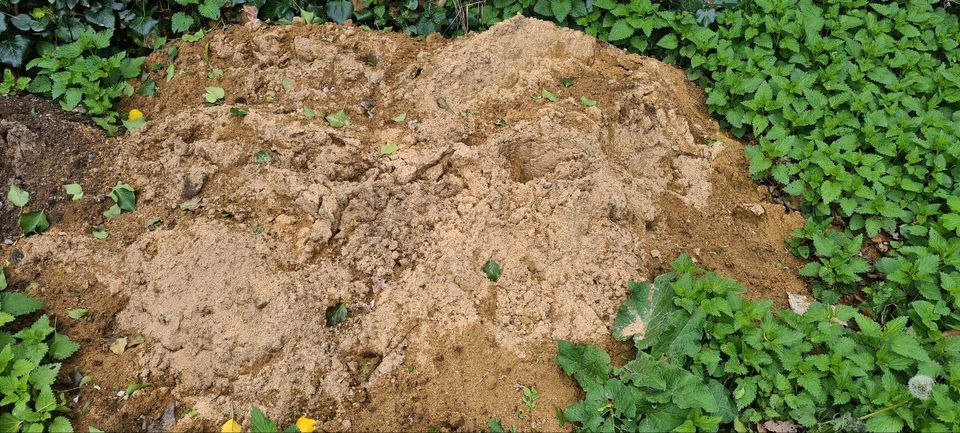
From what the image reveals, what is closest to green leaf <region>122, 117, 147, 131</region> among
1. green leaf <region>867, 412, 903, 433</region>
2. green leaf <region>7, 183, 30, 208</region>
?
green leaf <region>7, 183, 30, 208</region>

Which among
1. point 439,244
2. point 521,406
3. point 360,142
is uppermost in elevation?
point 360,142

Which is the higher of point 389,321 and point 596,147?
point 596,147

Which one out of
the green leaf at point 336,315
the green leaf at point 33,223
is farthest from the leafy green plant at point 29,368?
the green leaf at point 336,315

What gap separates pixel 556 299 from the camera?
3.28m

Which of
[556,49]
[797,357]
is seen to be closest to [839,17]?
[556,49]

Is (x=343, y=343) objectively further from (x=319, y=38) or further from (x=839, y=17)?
(x=839, y=17)

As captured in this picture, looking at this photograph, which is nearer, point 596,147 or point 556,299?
point 556,299

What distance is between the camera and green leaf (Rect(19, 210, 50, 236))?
344cm

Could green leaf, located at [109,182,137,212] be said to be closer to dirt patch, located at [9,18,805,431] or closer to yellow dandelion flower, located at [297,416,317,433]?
dirt patch, located at [9,18,805,431]

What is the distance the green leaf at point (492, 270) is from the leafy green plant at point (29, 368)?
5.99 ft

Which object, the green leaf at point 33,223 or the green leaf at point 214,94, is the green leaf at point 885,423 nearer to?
the green leaf at point 214,94

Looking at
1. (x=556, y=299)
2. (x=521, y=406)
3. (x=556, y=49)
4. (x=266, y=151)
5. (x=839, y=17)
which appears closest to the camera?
(x=521, y=406)

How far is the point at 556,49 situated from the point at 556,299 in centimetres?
174

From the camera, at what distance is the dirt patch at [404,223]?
3074 millimetres
